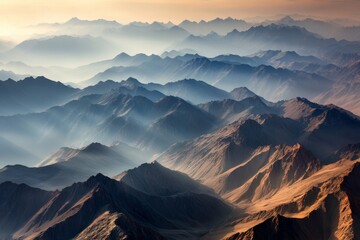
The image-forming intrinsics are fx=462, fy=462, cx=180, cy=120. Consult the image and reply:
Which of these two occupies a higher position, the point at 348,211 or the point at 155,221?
the point at 155,221

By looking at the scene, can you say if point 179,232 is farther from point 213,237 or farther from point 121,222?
point 121,222

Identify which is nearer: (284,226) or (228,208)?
(284,226)

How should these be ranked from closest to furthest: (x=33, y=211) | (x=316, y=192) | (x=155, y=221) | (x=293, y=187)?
(x=316, y=192) < (x=155, y=221) < (x=33, y=211) < (x=293, y=187)

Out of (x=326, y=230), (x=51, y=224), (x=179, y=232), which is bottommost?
(x=326, y=230)

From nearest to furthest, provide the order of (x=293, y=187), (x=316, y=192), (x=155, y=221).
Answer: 1. (x=316, y=192)
2. (x=155, y=221)
3. (x=293, y=187)

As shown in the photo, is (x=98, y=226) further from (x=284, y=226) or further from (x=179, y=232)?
(x=284, y=226)

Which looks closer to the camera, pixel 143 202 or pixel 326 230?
pixel 326 230

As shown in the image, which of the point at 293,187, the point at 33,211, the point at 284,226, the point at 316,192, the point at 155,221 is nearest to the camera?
the point at 284,226

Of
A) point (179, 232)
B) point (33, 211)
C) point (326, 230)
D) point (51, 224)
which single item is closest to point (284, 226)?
point (326, 230)

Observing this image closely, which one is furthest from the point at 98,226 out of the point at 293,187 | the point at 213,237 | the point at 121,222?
the point at 293,187
